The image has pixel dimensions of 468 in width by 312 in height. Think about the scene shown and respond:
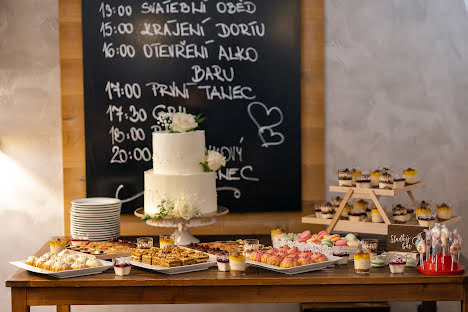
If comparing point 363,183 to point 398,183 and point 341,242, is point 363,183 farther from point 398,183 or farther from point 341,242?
point 341,242

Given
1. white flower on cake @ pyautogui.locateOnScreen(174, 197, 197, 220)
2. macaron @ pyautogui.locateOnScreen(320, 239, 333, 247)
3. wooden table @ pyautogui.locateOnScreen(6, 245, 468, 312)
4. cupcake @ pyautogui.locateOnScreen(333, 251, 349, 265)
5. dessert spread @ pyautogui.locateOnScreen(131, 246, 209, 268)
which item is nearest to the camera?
wooden table @ pyautogui.locateOnScreen(6, 245, 468, 312)

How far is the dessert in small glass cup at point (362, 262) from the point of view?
2.93 metres

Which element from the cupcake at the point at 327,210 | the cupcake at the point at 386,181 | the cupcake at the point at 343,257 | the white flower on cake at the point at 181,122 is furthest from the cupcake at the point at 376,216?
the white flower on cake at the point at 181,122

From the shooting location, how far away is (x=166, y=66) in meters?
4.09

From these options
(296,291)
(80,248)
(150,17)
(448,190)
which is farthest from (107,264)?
(448,190)

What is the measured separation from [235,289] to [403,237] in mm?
889

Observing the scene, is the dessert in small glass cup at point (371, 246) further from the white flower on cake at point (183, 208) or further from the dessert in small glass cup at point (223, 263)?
the white flower on cake at point (183, 208)

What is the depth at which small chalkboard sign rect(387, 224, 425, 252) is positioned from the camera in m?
3.14

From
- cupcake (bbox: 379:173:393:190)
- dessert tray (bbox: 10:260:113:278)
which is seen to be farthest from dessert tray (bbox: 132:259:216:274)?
cupcake (bbox: 379:173:393:190)

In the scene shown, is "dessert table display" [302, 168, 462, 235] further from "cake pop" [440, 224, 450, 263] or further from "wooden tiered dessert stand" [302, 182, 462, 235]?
"cake pop" [440, 224, 450, 263]

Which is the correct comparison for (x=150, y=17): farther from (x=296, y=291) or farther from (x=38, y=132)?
(x=296, y=291)

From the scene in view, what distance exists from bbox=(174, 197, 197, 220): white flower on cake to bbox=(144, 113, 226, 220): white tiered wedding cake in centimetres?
2

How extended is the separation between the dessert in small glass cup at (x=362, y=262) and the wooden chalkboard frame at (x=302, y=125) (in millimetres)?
1267

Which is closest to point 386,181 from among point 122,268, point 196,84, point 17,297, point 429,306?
point 429,306
